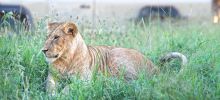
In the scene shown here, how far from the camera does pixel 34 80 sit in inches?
280

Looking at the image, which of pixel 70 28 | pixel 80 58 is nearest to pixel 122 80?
pixel 80 58

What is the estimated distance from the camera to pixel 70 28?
7.06 metres

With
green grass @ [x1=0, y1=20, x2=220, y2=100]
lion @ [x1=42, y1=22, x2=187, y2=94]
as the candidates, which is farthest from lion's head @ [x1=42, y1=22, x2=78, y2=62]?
green grass @ [x1=0, y1=20, x2=220, y2=100]

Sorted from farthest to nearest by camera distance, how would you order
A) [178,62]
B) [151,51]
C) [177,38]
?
[177,38], [151,51], [178,62]

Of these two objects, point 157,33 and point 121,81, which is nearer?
point 121,81

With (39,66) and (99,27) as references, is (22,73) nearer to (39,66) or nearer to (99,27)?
(39,66)

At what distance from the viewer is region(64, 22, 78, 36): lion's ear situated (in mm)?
7020

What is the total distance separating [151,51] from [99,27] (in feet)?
2.84

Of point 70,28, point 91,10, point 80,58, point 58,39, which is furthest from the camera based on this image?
point 91,10

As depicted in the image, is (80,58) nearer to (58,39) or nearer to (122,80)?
(58,39)

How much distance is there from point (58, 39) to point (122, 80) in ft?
2.61

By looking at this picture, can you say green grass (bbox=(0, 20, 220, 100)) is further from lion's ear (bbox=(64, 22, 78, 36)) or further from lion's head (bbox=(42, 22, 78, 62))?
lion's ear (bbox=(64, 22, 78, 36))

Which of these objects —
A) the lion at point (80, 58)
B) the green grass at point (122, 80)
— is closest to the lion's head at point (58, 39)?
the lion at point (80, 58)

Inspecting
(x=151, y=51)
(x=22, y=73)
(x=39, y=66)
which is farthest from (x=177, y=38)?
(x=22, y=73)
